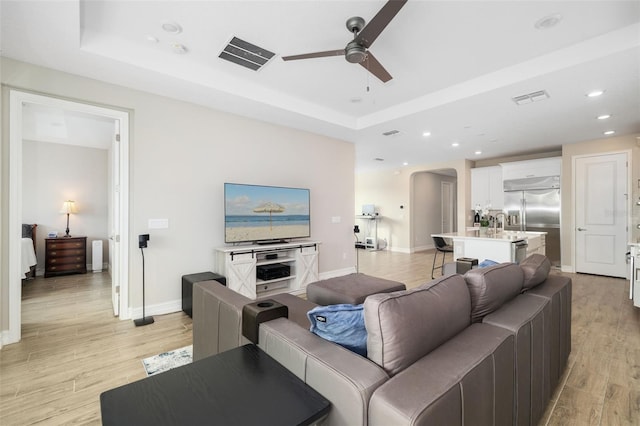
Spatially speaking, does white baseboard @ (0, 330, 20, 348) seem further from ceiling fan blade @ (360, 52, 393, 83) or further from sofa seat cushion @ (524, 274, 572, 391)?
sofa seat cushion @ (524, 274, 572, 391)

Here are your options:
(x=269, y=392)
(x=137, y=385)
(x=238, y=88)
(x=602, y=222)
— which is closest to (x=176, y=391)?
(x=137, y=385)

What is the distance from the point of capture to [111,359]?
2.45 metres

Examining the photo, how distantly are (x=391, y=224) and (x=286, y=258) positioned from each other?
584 cm

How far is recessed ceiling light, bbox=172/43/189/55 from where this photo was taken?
2.83 meters

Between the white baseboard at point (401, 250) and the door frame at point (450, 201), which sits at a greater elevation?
the door frame at point (450, 201)

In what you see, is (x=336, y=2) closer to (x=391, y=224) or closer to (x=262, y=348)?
(x=262, y=348)

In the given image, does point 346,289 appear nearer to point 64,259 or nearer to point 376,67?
point 376,67

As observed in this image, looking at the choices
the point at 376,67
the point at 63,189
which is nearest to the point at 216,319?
the point at 376,67

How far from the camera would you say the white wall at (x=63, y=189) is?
556 cm

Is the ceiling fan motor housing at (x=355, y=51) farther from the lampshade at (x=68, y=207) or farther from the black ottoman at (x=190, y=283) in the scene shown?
the lampshade at (x=68, y=207)

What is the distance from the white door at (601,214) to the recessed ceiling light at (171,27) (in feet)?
23.5

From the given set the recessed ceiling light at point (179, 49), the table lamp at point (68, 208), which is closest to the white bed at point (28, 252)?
the table lamp at point (68, 208)

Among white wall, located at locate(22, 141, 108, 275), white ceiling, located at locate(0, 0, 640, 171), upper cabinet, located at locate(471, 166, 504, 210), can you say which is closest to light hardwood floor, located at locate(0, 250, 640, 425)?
white wall, located at locate(22, 141, 108, 275)

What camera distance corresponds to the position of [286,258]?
4.39 metres
